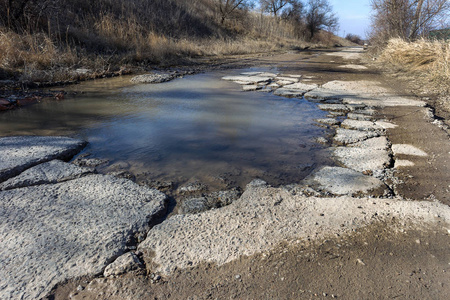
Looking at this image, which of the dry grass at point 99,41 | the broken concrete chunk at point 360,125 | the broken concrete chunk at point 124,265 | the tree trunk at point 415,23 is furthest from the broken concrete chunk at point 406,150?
the tree trunk at point 415,23

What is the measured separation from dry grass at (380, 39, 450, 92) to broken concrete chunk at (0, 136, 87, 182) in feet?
18.0

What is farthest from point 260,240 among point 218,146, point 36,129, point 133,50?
point 133,50

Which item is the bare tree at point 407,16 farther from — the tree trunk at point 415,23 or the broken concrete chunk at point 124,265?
the broken concrete chunk at point 124,265

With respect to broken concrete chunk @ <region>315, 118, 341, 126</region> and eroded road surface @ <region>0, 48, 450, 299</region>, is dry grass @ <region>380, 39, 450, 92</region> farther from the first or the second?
eroded road surface @ <region>0, 48, 450, 299</region>

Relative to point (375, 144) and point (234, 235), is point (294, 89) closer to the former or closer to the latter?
point (375, 144)

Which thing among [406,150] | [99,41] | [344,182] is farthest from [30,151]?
[99,41]

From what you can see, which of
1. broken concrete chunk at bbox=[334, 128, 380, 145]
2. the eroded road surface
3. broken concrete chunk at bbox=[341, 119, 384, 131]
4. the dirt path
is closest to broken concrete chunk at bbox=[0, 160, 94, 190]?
the eroded road surface

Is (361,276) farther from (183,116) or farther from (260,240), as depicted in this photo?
(183,116)

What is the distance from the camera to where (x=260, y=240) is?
140cm

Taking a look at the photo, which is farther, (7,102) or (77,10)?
(77,10)

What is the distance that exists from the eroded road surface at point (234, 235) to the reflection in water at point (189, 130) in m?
0.30

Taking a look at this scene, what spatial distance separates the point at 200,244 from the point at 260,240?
0.29m

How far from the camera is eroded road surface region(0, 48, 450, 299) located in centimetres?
114

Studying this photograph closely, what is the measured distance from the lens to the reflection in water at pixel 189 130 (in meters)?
2.22
